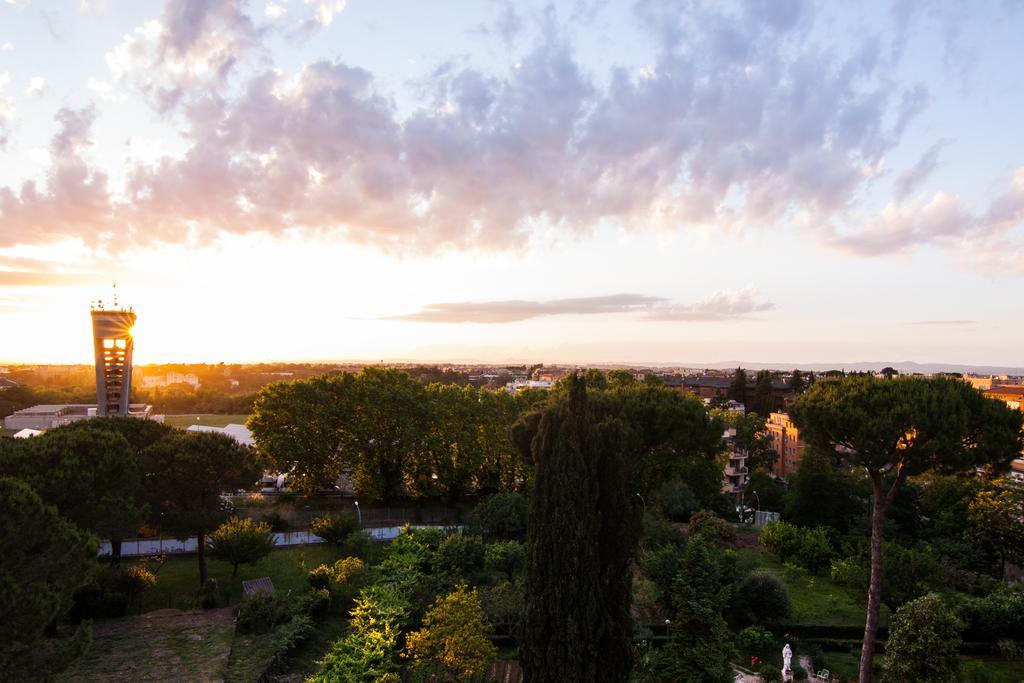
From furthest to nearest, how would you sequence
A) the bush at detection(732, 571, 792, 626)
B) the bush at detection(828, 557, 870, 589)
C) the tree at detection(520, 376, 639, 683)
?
the bush at detection(828, 557, 870, 589) < the bush at detection(732, 571, 792, 626) < the tree at detection(520, 376, 639, 683)

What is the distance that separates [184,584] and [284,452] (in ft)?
29.9

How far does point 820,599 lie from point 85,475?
21.6m

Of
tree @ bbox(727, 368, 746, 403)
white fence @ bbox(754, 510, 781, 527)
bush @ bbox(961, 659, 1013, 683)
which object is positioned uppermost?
tree @ bbox(727, 368, 746, 403)

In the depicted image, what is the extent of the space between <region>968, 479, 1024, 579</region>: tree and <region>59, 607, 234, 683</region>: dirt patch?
84.6 ft

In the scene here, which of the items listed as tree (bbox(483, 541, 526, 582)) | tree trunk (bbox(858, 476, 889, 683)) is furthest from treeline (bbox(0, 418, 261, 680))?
tree trunk (bbox(858, 476, 889, 683))

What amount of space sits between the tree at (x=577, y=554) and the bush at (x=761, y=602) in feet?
23.6

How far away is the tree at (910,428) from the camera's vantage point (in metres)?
12.1

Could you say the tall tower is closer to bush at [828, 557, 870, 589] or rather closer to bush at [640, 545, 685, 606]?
bush at [640, 545, 685, 606]

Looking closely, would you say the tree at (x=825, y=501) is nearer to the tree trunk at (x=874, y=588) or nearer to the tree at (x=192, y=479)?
the tree trunk at (x=874, y=588)

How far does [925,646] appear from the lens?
11.8 metres

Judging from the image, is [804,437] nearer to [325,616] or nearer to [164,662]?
[325,616]

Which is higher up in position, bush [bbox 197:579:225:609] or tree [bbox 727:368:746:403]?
tree [bbox 727:368:746:403]

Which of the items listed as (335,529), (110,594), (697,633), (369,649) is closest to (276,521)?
(335,529)

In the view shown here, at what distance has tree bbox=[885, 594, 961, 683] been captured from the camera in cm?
1177
